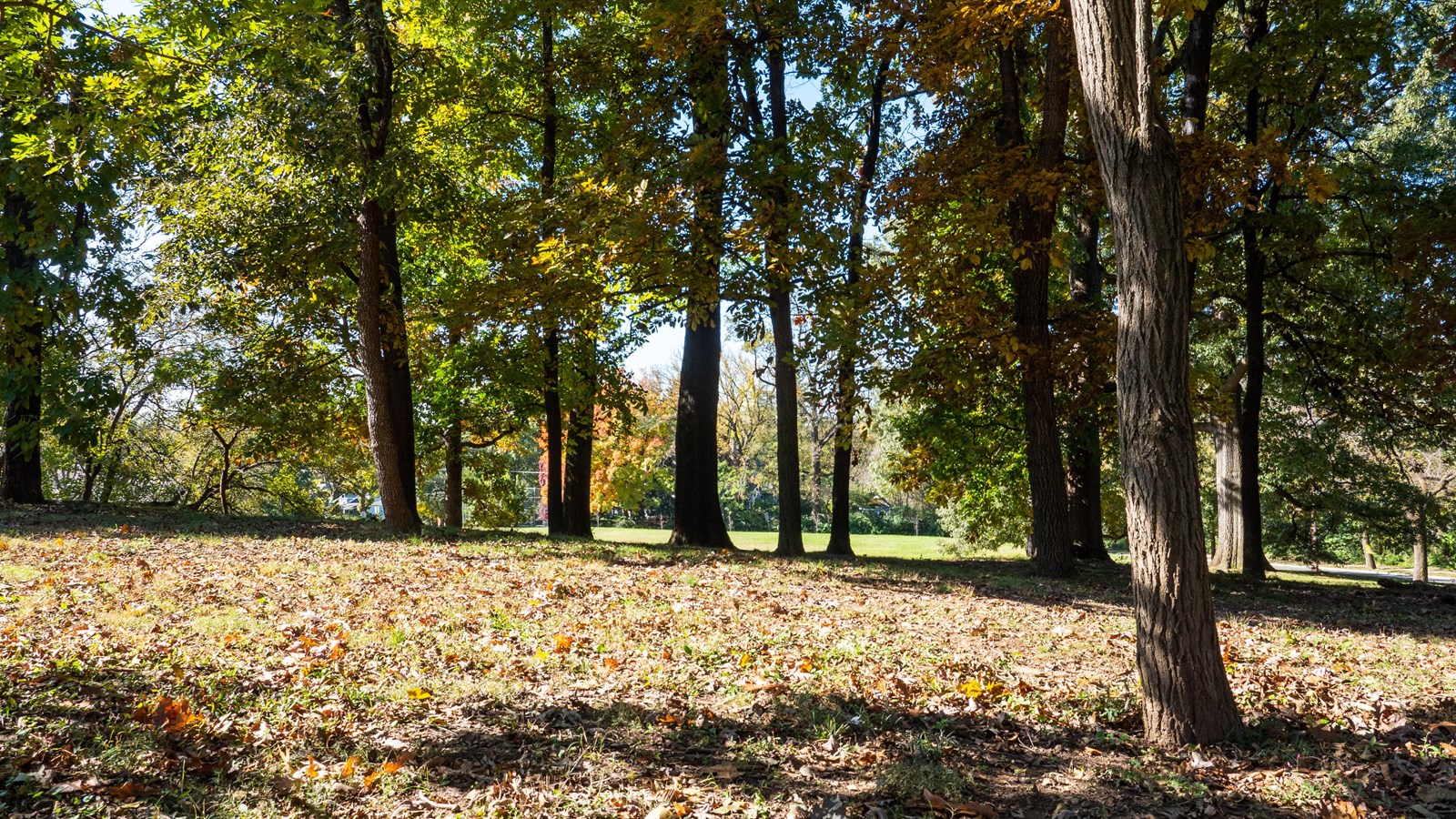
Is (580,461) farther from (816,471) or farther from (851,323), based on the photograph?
(816,471)

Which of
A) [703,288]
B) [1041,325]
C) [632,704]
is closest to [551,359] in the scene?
[703,288]

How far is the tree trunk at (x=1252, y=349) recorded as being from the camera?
45.8 ft

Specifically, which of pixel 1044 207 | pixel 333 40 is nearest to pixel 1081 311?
pixel 1044 207

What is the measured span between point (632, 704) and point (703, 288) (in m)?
7.86

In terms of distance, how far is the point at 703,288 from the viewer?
11875 mm

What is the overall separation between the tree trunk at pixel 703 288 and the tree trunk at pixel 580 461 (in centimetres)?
270

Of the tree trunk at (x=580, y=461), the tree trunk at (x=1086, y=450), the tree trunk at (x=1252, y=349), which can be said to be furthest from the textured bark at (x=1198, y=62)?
the tree trunk at (x=580, y=461)

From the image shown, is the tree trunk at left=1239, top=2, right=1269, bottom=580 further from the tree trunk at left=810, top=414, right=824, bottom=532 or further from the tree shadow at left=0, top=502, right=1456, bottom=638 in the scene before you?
the tree trunk at left=810, top=414, right=824, bottom=532

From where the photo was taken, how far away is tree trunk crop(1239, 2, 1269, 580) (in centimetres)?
1397

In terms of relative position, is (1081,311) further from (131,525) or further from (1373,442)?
(131,525)

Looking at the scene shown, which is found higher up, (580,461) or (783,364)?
(783,364)

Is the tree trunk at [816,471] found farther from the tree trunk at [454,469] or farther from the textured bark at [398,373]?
the textured bark at [398,373]

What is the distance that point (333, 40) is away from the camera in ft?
34.7

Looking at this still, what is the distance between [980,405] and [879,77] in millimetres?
6567
